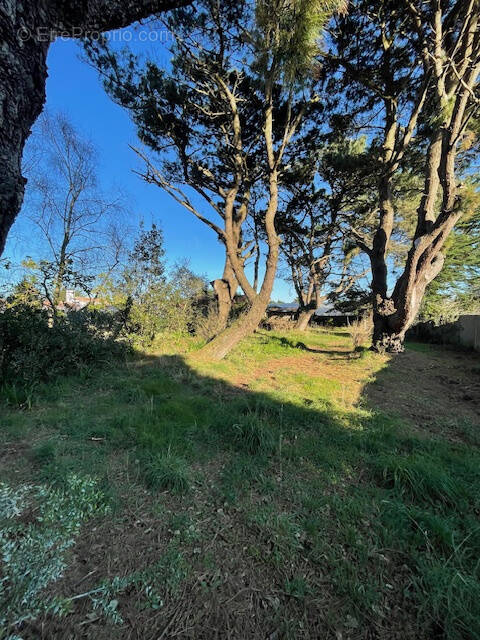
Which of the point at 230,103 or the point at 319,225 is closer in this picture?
the point at 230,103

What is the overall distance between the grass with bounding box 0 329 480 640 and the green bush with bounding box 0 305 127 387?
343mm

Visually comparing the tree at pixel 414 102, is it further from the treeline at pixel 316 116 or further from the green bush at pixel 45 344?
the green bush at pixel 45 344

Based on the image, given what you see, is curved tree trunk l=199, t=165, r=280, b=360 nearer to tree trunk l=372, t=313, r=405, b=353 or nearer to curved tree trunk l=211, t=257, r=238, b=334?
curved tree trunk l=211, t=257, r=238, b=334

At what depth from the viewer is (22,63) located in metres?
0.83

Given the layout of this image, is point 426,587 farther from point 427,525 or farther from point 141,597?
point 141,597

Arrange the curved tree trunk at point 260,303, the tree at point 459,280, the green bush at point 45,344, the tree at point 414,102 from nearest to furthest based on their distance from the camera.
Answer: the green bush at point 45,344, the tree at point 414,102, the curved tree trunk at point 260,303, the tree at point 459,280

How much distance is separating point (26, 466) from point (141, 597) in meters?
1.30

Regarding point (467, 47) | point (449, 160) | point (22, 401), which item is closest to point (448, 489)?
point (22, 401)

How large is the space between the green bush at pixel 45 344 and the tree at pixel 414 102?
6.21m

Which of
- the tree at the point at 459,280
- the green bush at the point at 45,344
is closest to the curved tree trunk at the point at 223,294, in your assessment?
the green bush at the point at 45,344

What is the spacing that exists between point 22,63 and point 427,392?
203 inches

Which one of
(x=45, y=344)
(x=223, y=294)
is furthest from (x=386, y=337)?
(x=45, y=344)

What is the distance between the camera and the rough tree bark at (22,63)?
2.59ft

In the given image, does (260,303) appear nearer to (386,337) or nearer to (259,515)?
(386,337)
